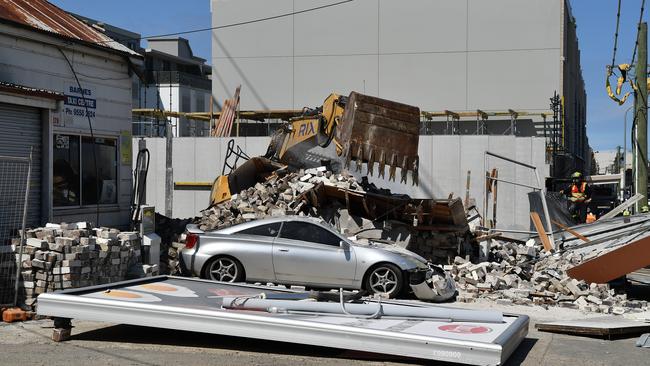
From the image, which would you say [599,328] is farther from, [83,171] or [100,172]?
[100,172]

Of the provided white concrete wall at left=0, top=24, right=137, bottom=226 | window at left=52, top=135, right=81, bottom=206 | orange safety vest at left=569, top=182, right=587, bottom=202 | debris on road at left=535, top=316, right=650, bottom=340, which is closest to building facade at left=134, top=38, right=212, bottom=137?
orange safety vest at left=569, top=182, right=587, bottom=202

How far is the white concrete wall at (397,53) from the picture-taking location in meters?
29.1

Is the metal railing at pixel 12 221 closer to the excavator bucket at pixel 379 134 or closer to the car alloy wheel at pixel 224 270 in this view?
the car alloy wheel at pixel 224 270

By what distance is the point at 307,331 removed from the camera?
7219mm

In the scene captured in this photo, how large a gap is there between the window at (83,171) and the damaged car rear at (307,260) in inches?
104

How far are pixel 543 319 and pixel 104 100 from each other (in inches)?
371

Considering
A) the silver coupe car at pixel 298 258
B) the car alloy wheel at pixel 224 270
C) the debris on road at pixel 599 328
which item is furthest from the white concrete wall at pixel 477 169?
the debris on road at pixel 599 328

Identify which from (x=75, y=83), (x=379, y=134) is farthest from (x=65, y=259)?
(x=379, y=134)

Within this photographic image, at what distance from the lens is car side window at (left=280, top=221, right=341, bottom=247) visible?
12305 millimetres

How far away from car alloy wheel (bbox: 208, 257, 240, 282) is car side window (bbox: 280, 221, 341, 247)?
0.99 metres

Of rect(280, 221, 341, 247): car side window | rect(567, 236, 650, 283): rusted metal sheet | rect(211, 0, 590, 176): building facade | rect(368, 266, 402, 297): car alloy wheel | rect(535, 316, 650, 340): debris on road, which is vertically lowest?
rect(535, 316, 650, 340): debris on road

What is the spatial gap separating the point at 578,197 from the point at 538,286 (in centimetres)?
962

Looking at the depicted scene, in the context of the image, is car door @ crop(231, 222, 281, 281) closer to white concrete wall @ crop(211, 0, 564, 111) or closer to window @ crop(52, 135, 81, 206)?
window @ crop(52, 135, 81, 206)

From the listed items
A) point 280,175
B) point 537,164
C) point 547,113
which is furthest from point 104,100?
point 547,113
